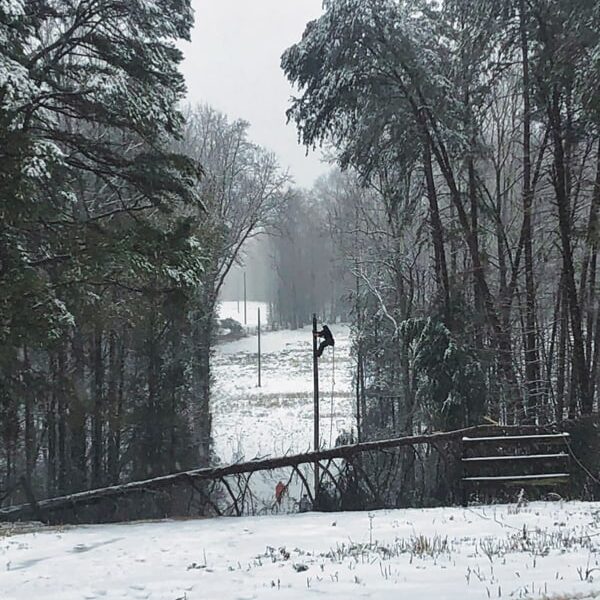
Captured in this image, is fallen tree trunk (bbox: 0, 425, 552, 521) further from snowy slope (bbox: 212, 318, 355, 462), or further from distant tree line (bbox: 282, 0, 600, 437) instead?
snowy slope (bbox: 212, 318, 355, 462)

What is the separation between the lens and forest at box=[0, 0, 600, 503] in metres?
10.4

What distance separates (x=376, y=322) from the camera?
2598 cm

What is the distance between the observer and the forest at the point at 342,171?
10.4 m

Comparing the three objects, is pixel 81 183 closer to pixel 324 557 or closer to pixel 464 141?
pixel 464 141

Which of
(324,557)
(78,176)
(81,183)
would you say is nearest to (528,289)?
(81,183)

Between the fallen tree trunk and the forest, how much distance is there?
152 centimetres

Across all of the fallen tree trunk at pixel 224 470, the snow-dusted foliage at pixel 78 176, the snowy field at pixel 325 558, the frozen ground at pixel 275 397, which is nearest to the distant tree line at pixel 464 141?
the fallen tree trunk at pixel 224 470

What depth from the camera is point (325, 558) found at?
5926mm

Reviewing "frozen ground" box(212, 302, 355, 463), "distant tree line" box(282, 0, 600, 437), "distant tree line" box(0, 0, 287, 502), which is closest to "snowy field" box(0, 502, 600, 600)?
"distant tree line" box(0, 0, 287, 502)

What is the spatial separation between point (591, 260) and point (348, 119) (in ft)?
21.5

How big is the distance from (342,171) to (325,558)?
12.8 meters

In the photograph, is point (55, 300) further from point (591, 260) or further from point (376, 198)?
point (376, 198)

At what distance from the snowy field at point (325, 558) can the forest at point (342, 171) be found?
12.9 feet

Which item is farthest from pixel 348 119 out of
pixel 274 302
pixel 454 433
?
pixel 274 302
